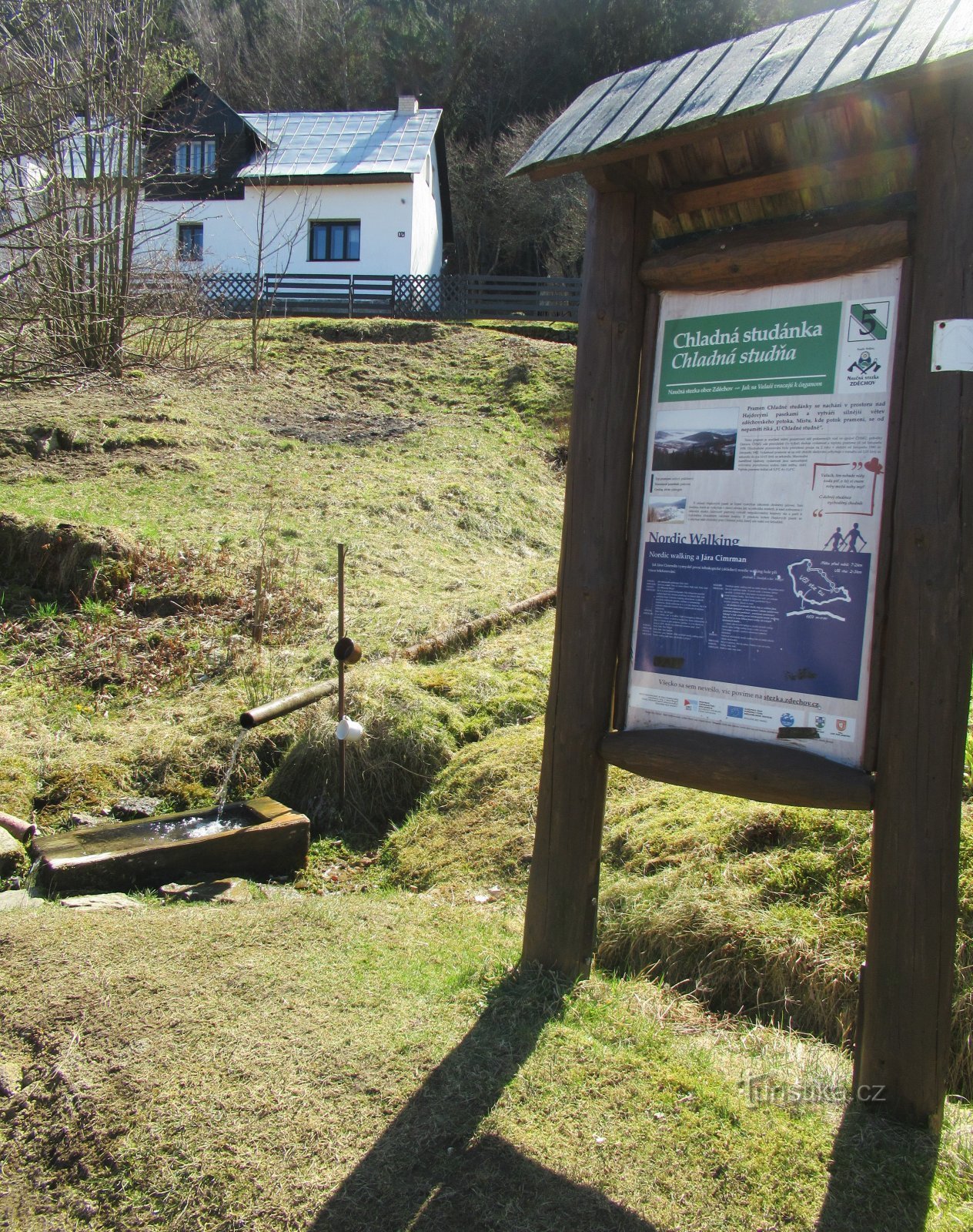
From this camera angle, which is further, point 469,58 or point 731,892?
point 469,58

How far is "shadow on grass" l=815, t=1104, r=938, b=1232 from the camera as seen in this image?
2436mm

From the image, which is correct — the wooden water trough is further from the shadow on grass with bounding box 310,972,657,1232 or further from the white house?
the white house

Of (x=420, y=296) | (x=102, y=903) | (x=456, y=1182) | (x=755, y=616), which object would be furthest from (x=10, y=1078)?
(x=420, y=296)

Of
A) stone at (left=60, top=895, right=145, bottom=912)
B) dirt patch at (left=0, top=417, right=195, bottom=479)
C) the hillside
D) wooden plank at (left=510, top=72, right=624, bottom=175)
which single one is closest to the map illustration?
the hillside

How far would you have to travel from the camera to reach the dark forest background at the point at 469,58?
36.9 metres

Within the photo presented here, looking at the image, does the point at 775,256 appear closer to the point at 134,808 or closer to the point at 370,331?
the point at 134,808

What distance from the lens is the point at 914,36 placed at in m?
2.68

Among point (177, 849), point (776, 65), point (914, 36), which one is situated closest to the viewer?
point (914, 36)

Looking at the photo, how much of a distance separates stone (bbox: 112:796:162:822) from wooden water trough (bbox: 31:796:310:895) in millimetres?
249

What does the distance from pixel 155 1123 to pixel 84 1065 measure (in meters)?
0.40

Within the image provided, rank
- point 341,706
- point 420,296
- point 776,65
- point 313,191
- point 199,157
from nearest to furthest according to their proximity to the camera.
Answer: point 776,65, point 341,706, point 420,296, point 313,191, point 199,157

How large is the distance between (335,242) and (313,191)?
60.8 inches

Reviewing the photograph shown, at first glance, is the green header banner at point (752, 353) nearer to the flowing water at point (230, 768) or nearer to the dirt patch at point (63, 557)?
the flowing water at point (230, 768)

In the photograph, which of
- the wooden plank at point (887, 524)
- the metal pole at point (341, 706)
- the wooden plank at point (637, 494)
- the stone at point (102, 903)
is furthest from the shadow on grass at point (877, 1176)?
the metal pole at point (341, 706)
